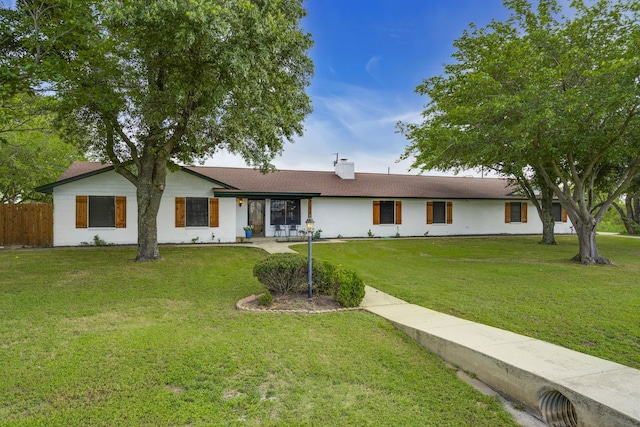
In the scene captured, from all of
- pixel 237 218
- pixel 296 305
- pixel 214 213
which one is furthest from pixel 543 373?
pixel 237 218

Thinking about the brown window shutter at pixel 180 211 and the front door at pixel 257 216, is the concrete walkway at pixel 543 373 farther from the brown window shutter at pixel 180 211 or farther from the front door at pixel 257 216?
the front door at pixel 257 216

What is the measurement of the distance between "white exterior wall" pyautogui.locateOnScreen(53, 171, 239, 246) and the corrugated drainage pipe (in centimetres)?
1412

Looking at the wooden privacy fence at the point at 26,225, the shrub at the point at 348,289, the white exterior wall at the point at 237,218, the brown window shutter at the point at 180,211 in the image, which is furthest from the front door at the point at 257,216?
the shrub at the point at 348,289

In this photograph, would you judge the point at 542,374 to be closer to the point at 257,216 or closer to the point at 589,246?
the point at 589,246

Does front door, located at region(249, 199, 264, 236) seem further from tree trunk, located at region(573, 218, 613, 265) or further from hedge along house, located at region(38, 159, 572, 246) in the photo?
tree trunk, located at region(573, 218, 613, 265)

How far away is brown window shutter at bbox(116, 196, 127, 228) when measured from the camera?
1446 cm

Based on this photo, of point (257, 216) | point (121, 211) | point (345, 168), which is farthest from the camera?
point (345, 168)

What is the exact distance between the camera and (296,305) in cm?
581

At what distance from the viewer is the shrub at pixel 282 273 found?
6.02 m

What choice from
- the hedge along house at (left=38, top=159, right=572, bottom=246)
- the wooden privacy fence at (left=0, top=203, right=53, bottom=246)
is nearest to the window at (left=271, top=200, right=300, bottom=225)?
the hedge along house at (left=38, top=159, right=572, bottom=246)

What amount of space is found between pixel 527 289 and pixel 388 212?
40.0ft

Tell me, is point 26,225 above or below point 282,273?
above

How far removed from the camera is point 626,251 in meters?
14.1

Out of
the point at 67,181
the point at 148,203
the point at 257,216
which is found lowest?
the point at 257,216
